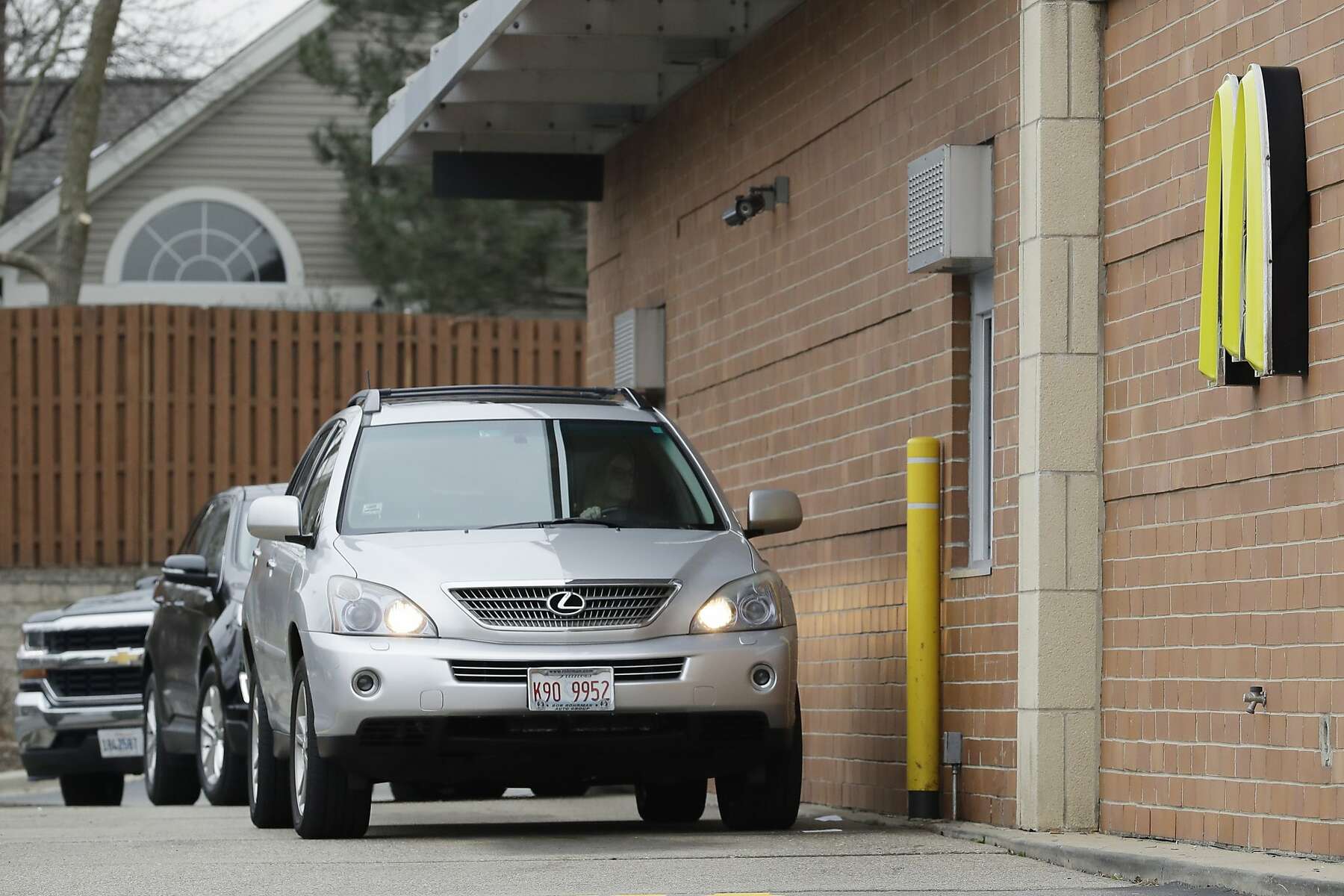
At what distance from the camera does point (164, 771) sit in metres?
16.6

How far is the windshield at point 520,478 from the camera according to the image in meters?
11.3

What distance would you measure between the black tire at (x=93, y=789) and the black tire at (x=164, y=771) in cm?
198

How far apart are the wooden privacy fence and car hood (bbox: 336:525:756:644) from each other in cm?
1489

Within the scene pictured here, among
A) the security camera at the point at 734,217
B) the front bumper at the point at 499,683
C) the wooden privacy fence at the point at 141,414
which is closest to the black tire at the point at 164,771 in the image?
the security camera at the point at 734,217

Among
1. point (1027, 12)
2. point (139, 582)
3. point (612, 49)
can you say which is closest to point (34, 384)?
point (139, 582)

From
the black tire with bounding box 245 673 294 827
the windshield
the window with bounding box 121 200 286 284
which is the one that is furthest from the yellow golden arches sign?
the window with bounding box 121 200 286 284

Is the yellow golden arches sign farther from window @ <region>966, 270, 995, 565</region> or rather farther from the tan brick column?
window @ <region>966, 270, 995, 565</region>

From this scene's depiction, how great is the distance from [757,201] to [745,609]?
4.53 m

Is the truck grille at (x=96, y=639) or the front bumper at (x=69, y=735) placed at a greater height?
the truck grille at (x=96, y=639)

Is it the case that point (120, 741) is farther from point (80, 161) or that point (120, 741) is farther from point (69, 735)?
point (80, 161)

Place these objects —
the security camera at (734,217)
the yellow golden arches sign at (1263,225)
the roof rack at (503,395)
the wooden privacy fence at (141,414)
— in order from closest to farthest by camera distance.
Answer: the yellow golden arches sign at (1263,225)
the roof rack at (503,395)
the security camera at (734,217)
the wooden privacy fence at (141,414)

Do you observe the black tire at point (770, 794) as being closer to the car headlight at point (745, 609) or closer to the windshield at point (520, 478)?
the car headlight at point (745, 609)

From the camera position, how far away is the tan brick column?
34.3ft

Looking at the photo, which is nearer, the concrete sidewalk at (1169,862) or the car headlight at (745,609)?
the concrete sidewalk at (1169,862)
